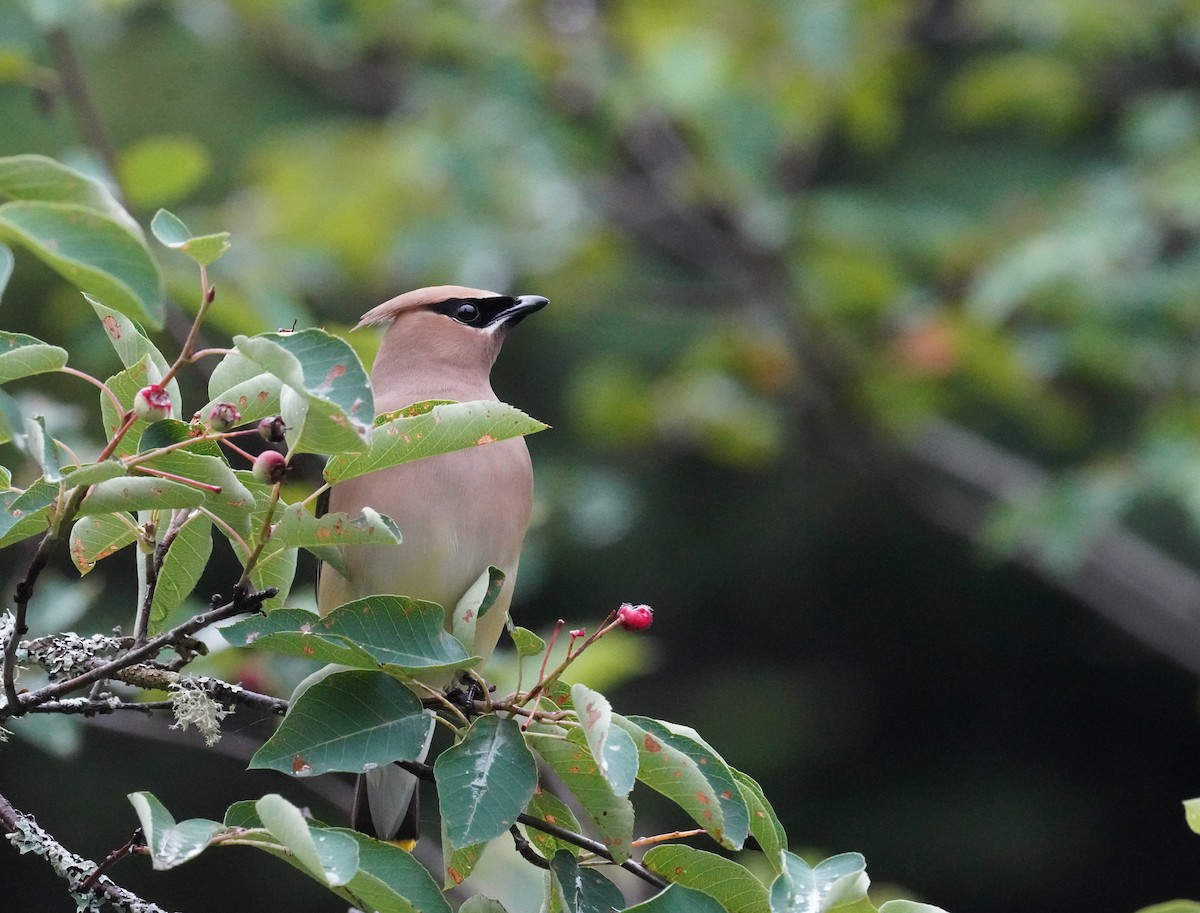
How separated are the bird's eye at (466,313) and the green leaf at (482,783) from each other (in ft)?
5.63

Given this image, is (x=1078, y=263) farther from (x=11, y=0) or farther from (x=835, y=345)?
(x=11, y=0)

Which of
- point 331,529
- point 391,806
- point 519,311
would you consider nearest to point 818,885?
point 331,529

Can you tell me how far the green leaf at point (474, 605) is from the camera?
2.01 m

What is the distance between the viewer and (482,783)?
5.74ft

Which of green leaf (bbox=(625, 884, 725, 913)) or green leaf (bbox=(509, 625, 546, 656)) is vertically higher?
green leaf (bbox=(509, 625, 546, 656))

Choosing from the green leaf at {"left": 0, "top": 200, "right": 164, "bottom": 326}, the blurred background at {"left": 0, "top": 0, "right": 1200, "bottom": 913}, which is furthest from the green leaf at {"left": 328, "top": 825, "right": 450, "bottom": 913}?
the blurred background at {"left": 0, "top": 0, "right": 1200, "bottom": 913}

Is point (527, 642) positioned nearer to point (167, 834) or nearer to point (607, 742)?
point (607, 742)

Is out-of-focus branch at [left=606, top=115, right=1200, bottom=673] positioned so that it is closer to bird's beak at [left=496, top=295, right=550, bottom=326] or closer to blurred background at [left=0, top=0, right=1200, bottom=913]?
blurred background at [left=0, top=0, right=1200, bottom=913]

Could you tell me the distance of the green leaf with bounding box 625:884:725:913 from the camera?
5.41 ft

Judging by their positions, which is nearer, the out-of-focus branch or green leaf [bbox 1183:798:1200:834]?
green leaf [bbox 1183:798:1200:834]

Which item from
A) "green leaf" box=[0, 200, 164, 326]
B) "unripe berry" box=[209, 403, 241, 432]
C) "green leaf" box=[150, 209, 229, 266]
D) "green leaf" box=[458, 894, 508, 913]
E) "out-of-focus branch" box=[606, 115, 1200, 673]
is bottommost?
"out-of-focus branch" box=[606, 115, 1200, 673]

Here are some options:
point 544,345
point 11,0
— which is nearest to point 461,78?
point 11,0

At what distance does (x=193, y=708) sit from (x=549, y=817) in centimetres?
46

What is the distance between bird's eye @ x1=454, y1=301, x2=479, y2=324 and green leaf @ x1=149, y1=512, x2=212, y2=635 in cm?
147
